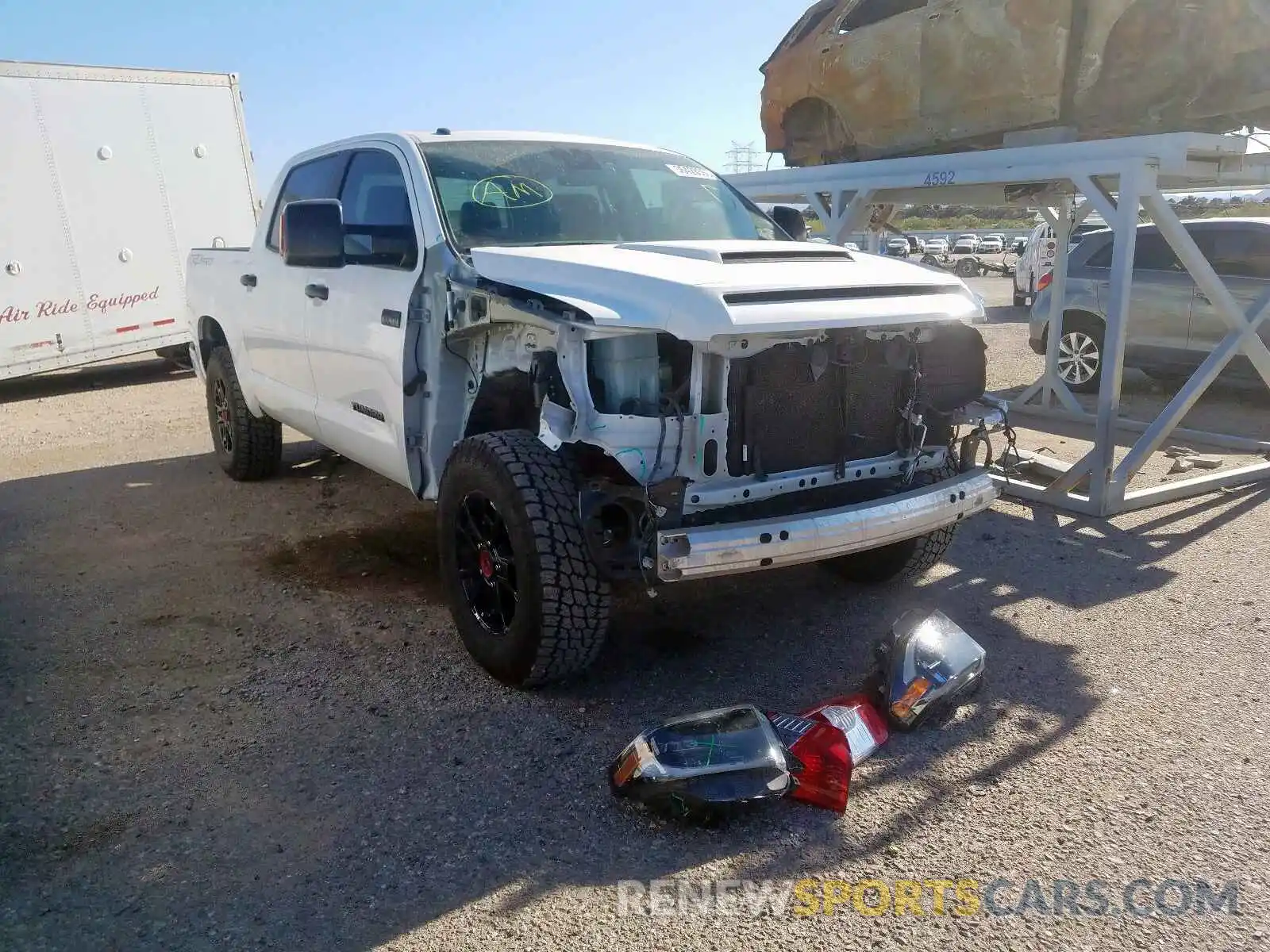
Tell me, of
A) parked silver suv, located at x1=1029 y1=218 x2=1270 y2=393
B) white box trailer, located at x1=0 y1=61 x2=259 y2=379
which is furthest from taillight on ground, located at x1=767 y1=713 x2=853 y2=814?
white box trailer, located at x1=0 y1=61 x2=259 y2=379

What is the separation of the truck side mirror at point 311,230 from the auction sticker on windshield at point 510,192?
0.59 m

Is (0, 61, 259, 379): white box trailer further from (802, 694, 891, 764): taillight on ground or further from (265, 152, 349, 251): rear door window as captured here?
(802, 694, 891, 764): taillight on ground

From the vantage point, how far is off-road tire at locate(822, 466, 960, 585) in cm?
445

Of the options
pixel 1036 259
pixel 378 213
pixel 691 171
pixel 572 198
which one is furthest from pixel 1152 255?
pixel 378 213

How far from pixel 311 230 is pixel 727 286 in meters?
1.90

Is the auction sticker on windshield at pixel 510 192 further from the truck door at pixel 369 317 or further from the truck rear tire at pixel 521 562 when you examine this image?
the truck rear tire at pixel 521 562

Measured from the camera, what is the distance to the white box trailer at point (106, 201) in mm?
9984

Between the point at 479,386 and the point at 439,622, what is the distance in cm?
108

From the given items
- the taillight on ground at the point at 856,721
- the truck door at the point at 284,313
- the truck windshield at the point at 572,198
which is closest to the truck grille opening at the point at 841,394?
the taillight on ground at the point at 856,721

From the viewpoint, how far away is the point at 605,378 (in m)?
3.37

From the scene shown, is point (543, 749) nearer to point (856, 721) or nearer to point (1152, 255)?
point (856, 721)

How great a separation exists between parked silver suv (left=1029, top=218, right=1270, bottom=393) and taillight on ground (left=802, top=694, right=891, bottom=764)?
6091 mm

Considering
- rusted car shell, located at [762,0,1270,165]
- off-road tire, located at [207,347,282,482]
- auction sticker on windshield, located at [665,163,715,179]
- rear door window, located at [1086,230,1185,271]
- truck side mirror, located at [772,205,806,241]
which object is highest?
rusted car shell, located at [762,0,1270,165]

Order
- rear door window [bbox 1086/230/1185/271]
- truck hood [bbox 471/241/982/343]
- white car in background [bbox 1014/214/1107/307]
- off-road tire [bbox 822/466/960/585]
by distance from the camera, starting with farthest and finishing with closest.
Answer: white car in background [bbox 1014/214/1107/307], rear door window [bbox 1086/230/1185/271], off-road tire [bbox 822/466/960/585], truck hood [bbox 471/241/982/343]
